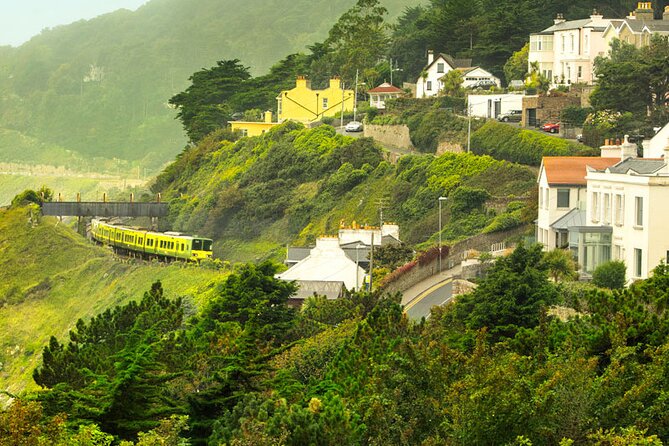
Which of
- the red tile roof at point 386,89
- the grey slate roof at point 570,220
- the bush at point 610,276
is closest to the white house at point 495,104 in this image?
the red tile roof at point 386,89

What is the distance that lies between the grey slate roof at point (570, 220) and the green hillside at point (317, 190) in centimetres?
679

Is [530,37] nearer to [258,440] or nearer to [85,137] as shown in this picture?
[258,440]

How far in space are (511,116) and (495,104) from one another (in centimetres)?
201

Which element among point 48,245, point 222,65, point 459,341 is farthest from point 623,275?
point 222,65

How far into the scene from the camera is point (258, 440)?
73.3ft

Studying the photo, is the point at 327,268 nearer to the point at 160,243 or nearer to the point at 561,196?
the point at 561,196

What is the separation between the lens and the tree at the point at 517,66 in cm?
8038

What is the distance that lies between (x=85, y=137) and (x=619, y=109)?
138 meters

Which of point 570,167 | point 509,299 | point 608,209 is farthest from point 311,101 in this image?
point 509,299

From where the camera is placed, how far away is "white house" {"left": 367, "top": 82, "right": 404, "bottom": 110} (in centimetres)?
9038

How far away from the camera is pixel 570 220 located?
4912 centimetres

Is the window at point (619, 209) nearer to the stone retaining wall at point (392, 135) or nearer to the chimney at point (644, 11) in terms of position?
the chimney at point (644, 11)

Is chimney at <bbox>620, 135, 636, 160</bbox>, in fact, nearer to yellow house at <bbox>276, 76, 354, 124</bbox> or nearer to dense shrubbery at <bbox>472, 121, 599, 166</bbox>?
dense shrubbery at <bbox>472, 121, 599, 166</bbox>

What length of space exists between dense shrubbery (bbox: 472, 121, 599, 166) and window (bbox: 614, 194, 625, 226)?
14.5m
